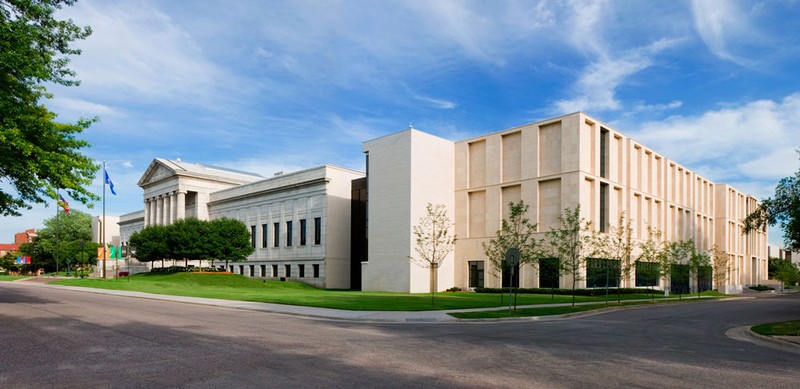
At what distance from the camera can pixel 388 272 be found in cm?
5222

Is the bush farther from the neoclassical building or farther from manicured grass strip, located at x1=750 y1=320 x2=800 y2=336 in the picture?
manicured grass strip, located at x1=750 y1=320 x2=800 y2=336

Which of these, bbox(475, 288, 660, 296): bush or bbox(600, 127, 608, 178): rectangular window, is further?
bbox(600, 127, 608, 178): rectangular window

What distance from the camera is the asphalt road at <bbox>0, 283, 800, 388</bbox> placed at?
8.93 metres

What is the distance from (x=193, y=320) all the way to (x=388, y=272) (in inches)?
1358

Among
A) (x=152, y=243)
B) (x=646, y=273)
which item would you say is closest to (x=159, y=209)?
(x=152, y=243)

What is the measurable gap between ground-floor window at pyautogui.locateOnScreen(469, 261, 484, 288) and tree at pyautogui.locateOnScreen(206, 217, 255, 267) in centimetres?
2986

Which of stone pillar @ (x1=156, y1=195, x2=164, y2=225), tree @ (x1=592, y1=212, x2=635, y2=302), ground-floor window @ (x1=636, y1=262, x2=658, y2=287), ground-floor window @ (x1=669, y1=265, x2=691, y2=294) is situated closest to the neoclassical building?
ground-floor window @ (x1=636, y1=262, x2=658, y2=287)

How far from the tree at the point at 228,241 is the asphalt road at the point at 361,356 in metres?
47.6

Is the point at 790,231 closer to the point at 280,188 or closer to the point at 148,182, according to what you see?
the point at 280,188

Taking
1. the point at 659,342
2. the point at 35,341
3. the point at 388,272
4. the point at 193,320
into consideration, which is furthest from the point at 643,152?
the point at 35,341

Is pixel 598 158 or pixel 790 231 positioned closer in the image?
pixel 790 231

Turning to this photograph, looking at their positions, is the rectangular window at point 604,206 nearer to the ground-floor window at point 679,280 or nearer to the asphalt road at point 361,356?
the ground-floor window at point 679,280

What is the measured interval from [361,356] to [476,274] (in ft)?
142

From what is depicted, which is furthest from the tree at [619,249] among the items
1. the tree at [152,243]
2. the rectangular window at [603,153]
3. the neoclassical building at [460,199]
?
the tree at [152,243]
